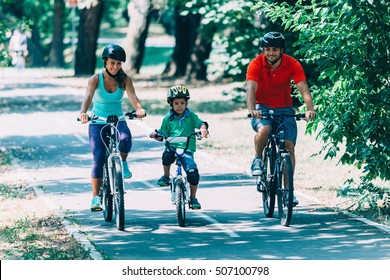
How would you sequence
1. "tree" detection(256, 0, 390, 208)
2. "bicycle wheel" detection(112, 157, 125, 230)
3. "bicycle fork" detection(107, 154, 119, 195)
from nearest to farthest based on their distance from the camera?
"bicycle wheel" detection(112, 157, 125, 230)
"bicycle fork" detection(107, 154, 119, 195)
"tree" detection(256, 0, 390, 208)

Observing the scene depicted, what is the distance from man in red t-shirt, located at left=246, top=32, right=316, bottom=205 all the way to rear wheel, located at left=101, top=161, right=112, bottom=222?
1619 millimetres

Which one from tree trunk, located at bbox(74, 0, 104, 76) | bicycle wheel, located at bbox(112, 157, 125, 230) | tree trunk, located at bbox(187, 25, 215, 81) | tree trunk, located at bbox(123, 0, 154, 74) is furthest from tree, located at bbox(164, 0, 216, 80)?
bicycle wheel, located at bbox(112, 157, 125, 230)

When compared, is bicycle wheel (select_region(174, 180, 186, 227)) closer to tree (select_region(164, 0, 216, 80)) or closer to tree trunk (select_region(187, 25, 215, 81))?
tree (select_region(164, 0, 216, 80))

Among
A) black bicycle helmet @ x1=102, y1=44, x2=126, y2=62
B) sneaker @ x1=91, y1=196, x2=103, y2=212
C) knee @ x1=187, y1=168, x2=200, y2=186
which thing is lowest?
sneaker @ x1=91, y1=196, x2=103, y2=212

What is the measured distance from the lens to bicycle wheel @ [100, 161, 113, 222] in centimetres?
1149

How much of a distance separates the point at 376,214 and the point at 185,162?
2.32 metres

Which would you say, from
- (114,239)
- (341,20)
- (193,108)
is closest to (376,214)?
(341,20)

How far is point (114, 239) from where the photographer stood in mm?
10781

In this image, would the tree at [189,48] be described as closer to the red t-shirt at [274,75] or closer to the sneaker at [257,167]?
the sneaker at [257,167]

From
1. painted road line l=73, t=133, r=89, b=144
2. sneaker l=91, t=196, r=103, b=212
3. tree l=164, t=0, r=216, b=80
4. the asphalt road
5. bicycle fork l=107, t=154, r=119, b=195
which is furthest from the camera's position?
tree l=164, t=0, r=216, b=80

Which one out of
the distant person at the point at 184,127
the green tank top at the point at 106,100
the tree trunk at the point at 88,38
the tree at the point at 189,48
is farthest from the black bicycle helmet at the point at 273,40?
the tree trunk at the point at 88,38

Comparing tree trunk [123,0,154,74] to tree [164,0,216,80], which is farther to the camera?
tree trunk [123,0,154,74]

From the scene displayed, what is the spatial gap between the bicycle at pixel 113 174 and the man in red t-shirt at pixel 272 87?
1335mm

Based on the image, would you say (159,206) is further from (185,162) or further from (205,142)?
(205,142)
